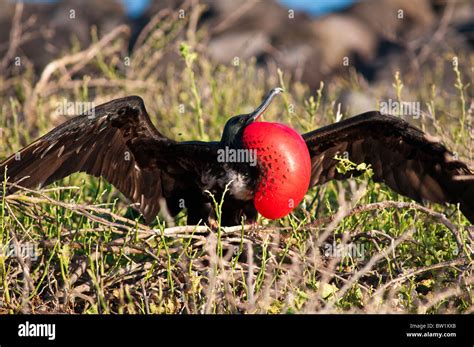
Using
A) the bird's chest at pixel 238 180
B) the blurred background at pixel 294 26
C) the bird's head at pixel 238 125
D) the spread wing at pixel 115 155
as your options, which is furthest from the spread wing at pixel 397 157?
the blurred background at pixel 294 26

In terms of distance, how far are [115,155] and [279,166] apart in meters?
0.77

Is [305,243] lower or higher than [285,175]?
lower

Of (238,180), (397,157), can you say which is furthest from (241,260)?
(397,157)

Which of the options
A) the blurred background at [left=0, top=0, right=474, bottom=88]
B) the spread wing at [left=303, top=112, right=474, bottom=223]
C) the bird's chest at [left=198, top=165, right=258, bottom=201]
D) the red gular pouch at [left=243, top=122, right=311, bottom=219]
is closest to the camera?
the red gular pouch at [left=243, top=122, right=311, bottom=219]

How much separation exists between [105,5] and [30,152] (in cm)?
1407

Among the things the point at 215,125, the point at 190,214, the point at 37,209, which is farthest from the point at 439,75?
the point at 37,209

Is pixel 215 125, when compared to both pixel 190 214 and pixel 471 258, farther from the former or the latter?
pixel 471 258

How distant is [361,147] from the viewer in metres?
3.44

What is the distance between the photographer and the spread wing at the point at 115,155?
9.74 feet

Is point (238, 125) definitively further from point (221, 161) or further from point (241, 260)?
point (241, 260)

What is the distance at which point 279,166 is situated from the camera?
295 cm

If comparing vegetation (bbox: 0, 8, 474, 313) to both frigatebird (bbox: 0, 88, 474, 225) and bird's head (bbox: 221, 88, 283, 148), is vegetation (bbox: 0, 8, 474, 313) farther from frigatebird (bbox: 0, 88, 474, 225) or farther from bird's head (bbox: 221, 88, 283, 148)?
bird's head (bbox: 221, 88, 283, 148)

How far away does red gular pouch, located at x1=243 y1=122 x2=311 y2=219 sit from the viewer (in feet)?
9.66

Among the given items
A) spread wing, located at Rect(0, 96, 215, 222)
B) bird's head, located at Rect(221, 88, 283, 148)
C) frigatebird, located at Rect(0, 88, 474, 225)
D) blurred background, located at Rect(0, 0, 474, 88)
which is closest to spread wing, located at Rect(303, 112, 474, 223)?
frigatebird, located at Rect(0, 88, 474, 225)
